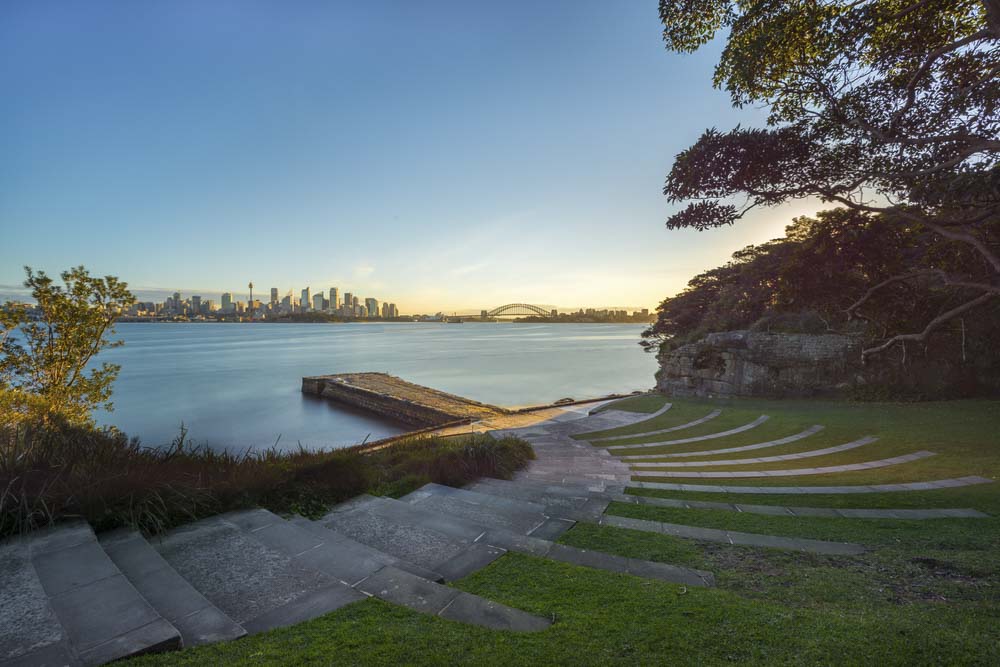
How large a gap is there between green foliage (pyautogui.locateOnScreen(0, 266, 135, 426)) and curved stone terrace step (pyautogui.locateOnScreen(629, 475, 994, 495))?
14645 millimetres

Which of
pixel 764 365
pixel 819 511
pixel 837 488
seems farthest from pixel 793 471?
pixel 764 365

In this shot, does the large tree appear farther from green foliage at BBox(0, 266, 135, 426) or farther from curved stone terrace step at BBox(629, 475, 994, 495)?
green foliage at BBox(0, 266, 135, 426)

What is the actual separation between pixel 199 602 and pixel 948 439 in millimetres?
15280

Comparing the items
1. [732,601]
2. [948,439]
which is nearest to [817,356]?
[948,439]

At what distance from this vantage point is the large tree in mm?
6918

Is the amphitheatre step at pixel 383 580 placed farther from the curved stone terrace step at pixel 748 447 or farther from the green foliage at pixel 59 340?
the green foliage at pixel 59 340

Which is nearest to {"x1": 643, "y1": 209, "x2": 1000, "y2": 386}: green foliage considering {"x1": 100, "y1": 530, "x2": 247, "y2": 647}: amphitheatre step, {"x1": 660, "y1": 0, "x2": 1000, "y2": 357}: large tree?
{"x1": 660, "y1": 0, "x2": 1000, "y2": 357}: large tree

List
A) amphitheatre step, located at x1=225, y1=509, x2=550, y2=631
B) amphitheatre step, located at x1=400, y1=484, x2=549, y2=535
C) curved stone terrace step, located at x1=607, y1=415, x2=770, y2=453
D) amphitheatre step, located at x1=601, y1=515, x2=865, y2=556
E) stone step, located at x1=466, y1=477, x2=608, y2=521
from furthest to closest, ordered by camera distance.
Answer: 1. curved stone terrace step, located at x1=607, y1=415, x2=770, y2=453
2. stone step, located at x1=466, y1=477, x2=608, y2=521
3. amphitheatre step, located at x1=400, y1=484, x2=549, y2=535
4. amphitheatre step, located at x1=601, y1=515, x2=865, y2=556
5. amphitheatre step, located at x1=225, y1=509, x2=550, y2=631

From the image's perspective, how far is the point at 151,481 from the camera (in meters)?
4.93

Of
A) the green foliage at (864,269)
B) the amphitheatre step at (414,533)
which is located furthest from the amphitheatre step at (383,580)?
the green foliage at (864,269)

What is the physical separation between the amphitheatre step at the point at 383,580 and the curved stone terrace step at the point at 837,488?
498 cm

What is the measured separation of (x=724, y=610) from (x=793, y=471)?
25.9 feet

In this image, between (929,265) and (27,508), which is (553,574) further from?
(929,265)

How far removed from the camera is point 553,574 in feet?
12.7
